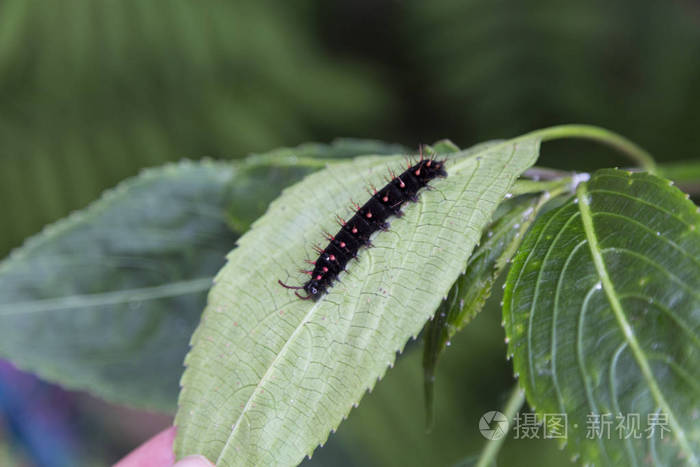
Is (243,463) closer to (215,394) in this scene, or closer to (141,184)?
Result: (215,394)

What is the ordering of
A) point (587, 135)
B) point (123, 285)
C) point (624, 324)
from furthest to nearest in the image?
point (123, 285), point (587, 135), point (624, 324)

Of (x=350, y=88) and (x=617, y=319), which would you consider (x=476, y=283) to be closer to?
(x=617, y=319)

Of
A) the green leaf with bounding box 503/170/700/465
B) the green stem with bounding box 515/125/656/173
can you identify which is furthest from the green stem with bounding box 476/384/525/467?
the green stem with bounding box 515/125/656/173

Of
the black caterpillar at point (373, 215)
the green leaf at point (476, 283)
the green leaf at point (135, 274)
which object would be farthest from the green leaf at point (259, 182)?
the green leaf at point (476, 283)

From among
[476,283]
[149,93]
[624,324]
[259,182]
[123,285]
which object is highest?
[149,93]

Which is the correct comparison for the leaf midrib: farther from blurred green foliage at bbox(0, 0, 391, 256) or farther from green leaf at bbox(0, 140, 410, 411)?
blurred green foliage at bbox(0, 0, 391, 256)

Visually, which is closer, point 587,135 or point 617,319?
point 617,319

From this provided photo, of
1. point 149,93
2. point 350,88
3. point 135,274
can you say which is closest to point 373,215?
point 135,274
